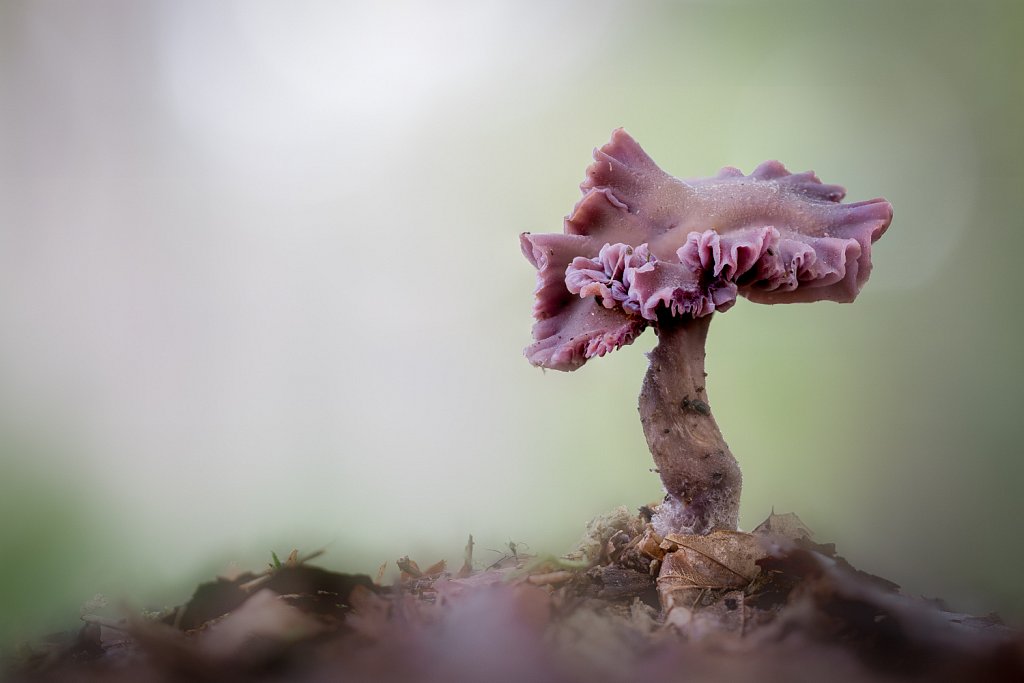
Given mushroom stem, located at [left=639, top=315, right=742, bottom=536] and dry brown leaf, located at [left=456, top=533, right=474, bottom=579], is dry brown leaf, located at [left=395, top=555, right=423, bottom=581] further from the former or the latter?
mushroom stem, located at [left=639, top=315, right=742, bottom=536]

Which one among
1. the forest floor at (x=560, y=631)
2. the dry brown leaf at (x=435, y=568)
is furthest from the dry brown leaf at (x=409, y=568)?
the forest floor at (x=560, y=631)

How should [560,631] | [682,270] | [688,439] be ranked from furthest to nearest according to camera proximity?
[688,439]
[682,270]
[560,631]

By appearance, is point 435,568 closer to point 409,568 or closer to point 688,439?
point 409,568

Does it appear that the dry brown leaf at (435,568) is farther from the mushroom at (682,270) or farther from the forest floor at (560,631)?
the mushroom at (682,270)

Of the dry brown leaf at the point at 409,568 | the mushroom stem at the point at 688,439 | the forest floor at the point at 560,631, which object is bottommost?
the dry brown leaf at the point at 409,568

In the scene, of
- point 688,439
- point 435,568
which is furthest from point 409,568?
point 688,439

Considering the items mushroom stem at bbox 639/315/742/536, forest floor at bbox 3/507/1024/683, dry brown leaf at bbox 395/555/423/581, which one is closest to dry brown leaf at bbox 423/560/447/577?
dry brown leaf at bbox 395/555/423/581

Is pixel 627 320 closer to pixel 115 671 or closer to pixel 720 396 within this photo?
pixel 115 671

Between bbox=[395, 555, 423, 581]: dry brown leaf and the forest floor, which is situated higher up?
the forest floor
